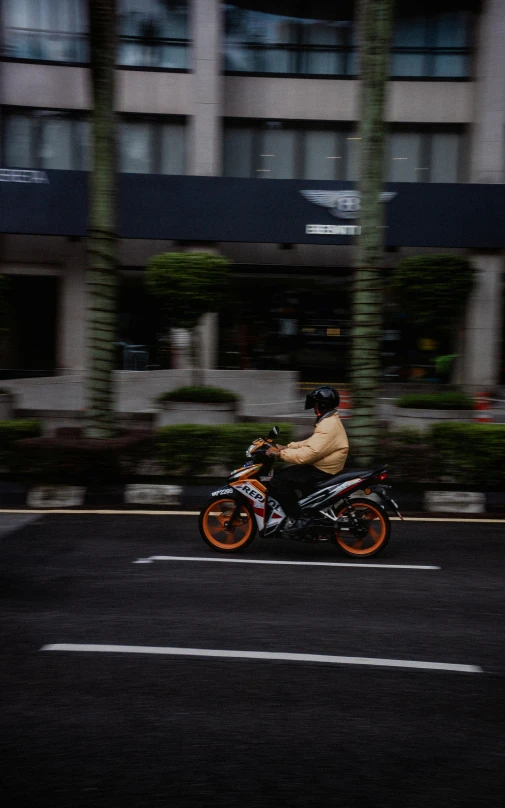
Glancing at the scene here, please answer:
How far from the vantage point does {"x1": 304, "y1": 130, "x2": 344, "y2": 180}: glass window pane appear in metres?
20.7

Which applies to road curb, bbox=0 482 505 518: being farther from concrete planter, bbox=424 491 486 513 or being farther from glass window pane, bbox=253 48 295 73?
glass window pane, bbox=253 48 295 73

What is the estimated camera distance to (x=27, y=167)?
20078mm

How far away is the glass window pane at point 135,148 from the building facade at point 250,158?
4 centimetres

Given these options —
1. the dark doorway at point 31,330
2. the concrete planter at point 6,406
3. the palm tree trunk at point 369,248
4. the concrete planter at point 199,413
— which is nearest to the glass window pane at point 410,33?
the dark doorway at point 31,330

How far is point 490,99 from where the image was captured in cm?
1972

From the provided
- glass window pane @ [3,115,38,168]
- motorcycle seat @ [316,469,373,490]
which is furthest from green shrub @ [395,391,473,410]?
glass window pane @ [3,115,38,168]

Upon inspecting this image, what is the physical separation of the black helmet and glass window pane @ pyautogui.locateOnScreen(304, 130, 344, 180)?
1405 cm

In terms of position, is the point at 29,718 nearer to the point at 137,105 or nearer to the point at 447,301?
the point at 447,301

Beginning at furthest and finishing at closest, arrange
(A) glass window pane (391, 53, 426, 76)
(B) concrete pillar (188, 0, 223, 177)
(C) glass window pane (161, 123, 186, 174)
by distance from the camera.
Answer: (A) glass window pane (391, 53, 426, 76) < (C) glass window pane (161, 123, 186, 174) < (B) concrete pillar (188, 0, 223, 177)

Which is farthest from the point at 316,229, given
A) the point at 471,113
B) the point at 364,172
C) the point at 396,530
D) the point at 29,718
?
the point at 29,718

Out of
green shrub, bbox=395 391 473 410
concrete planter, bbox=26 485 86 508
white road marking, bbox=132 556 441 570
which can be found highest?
green shrub, bbox=395 391 473 410

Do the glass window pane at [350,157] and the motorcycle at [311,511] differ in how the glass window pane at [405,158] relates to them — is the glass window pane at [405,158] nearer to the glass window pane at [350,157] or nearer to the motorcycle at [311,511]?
the glass window pane at [350,157]

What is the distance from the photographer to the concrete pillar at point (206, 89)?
19.5m

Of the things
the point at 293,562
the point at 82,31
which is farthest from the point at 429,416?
the point at 82,31
